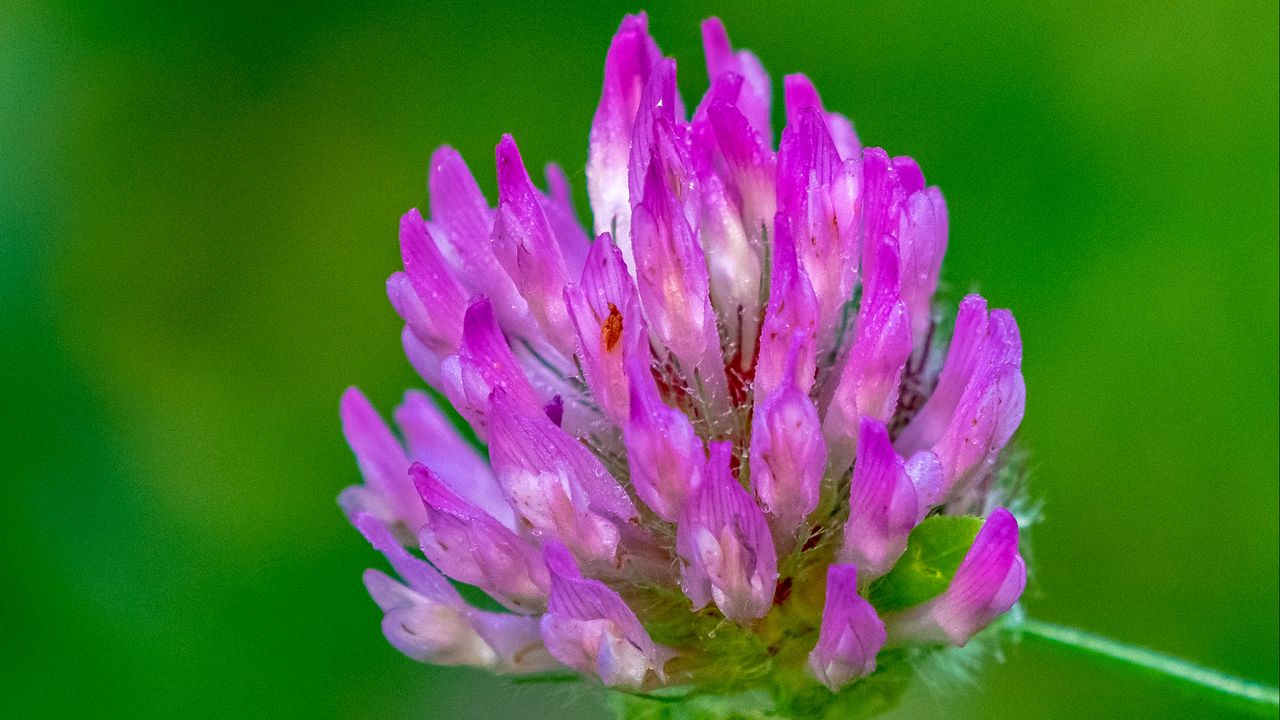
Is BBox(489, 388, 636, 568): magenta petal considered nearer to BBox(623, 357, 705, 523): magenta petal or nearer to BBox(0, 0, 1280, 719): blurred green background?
BBox(623, 357, 705, 523): magenta petal

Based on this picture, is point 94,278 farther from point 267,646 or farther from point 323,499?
point 267,646

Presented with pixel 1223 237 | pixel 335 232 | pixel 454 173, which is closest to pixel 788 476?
pixel 454 173

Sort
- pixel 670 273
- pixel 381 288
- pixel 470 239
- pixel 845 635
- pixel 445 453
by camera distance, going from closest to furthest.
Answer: pixel 845 635
pixel 670 273
pixel 470 239
pixel 445 453
pixel 381 288

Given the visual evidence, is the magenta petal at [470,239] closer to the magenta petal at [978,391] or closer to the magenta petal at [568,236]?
the magenta petal at [568,236]

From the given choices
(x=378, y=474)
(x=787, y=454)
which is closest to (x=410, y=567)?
(x=378, y=474)

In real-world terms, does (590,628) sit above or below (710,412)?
below

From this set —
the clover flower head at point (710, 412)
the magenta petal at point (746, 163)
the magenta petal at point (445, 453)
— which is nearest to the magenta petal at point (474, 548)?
the clover flower head at point (710, 412)

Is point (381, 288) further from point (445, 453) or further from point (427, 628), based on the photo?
point (427, 628)
